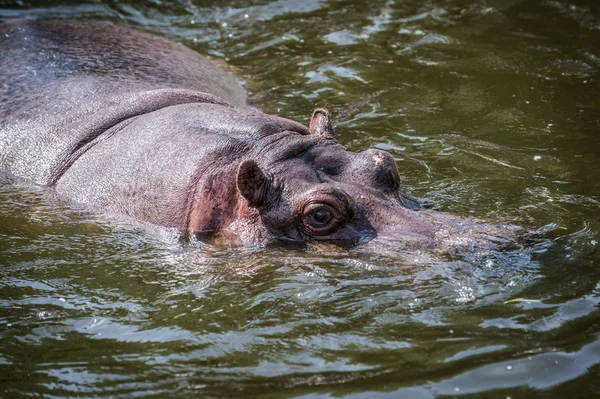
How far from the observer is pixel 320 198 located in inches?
203

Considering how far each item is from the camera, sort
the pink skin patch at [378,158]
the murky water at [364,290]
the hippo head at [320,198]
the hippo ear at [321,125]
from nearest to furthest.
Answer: the murky water at [364,290]
the hippo head at [320,198]
the pink skin patch at [378,158]
the hippo ear at [321,125]

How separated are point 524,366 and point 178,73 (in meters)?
4.70

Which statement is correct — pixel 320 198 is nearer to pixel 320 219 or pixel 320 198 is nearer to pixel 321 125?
pixel 320 219

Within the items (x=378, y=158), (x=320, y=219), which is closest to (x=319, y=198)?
(x=320, y=219)

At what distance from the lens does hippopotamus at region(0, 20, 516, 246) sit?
5238 millimetres

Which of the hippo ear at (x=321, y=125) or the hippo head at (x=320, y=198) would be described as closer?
the hippo head at (x=320, y=198)

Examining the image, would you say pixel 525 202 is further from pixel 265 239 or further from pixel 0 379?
pixel 0 379

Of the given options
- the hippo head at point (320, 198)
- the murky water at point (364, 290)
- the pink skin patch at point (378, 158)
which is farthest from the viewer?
the pink skin patch at point (378, 158)

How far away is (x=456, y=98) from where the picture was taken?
27.5 feet

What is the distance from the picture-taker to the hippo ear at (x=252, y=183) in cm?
520

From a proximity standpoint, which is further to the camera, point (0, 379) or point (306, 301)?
point (306, 301)

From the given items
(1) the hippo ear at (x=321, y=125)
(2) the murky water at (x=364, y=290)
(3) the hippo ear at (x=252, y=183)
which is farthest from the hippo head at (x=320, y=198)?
(1) the hippo ear at (x=321, y=125)

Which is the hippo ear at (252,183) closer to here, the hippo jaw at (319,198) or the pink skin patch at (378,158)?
the hippo jaw at (319,198)

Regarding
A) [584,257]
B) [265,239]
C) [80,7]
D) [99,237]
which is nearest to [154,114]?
[99,237]
